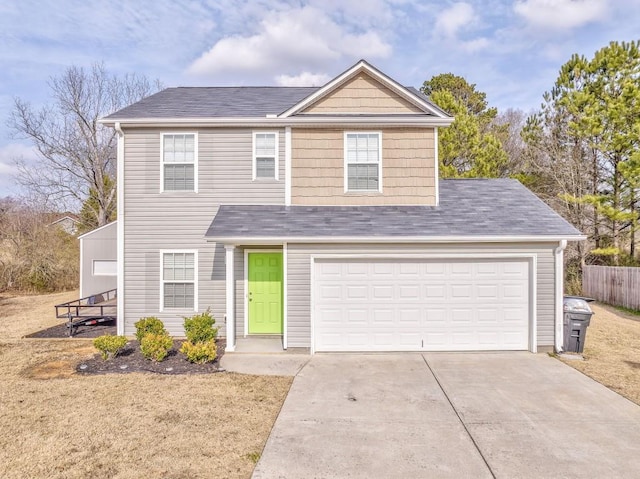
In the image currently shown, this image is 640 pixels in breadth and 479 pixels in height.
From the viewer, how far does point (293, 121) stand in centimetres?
965

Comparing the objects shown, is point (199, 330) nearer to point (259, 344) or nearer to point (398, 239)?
point (259, 344)

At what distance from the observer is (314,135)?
9.82 meters

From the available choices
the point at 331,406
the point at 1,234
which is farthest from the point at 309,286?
the point at 1,234

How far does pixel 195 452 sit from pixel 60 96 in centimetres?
2615

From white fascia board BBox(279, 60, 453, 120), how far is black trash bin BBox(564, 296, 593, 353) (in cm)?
568

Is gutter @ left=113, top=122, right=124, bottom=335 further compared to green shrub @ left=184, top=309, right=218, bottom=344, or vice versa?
gutter @ left=113, top=122, right=124, bottom=335

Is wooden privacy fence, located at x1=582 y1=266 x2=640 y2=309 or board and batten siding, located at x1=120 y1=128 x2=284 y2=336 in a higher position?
board and batten siding, located at x1=120 y1=128 x2=284 y2=336

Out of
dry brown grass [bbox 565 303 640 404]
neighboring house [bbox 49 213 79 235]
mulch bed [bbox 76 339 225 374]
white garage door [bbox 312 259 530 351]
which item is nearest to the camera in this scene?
dry brown grass [bbox 565 303 640 404]

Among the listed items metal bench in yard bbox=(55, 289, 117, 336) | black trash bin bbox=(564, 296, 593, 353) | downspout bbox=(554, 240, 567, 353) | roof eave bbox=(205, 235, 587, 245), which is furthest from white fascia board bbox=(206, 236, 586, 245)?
metal bench in yard bbox=(55, 289, 117, 336)

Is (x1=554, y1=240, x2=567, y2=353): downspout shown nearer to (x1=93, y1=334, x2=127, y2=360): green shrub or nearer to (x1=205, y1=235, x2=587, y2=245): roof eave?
(x1=205, y1=235, x2=587, y2=245): roof eave

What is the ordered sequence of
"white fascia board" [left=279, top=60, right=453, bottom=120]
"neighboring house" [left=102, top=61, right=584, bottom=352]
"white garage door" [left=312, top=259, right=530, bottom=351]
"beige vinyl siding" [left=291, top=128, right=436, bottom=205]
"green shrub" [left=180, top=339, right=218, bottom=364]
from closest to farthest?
1. "green shrub" [left=180, top=339, right=218, bottom=364]
2. "white garage door" [left=312, top=259, right=530, bottom=351]
3. "neighboring house" [left=102, top=61, right=584, bottom=352]
4. "white fascia board" [left=279, top=60, right=453, bottom=120]
5. "beige vinyl siding" [left=291, top=128, right=436, bottom=205]

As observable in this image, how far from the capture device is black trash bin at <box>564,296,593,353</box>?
27.1 feet

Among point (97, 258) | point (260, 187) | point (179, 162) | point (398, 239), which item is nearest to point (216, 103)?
point (179, 162)

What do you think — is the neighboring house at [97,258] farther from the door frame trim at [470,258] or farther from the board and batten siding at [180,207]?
the door frame trim at [470,258]
